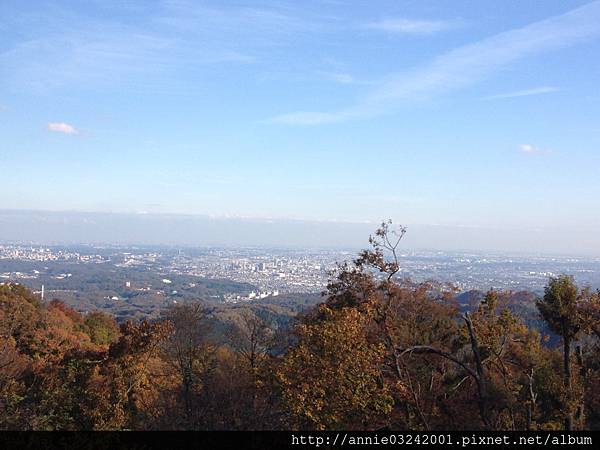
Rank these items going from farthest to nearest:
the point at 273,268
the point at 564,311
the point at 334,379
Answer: the point at 273,268, the point at 564,311, the point at 334,379

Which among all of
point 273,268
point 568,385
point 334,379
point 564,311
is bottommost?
point 273,268

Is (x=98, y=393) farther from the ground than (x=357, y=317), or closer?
closer

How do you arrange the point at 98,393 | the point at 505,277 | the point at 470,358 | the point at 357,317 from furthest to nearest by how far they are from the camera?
the point at 505,277 → the point at 470,358 → the point at 98,393 → the point at 357,317

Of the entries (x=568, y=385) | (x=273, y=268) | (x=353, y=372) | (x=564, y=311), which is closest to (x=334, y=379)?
(x=353, y=372)

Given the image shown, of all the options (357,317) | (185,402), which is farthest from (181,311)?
(357,317)

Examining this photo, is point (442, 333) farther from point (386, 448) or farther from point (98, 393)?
point (98, 393)

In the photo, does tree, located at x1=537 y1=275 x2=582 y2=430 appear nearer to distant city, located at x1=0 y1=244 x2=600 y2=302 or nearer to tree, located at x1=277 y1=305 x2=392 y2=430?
tree, located at x1=277 y1=305 x2=392 y2=430

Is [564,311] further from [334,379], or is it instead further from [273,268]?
[273,268]

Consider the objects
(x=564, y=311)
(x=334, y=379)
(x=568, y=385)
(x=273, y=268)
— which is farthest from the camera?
(x=273, y=268)
